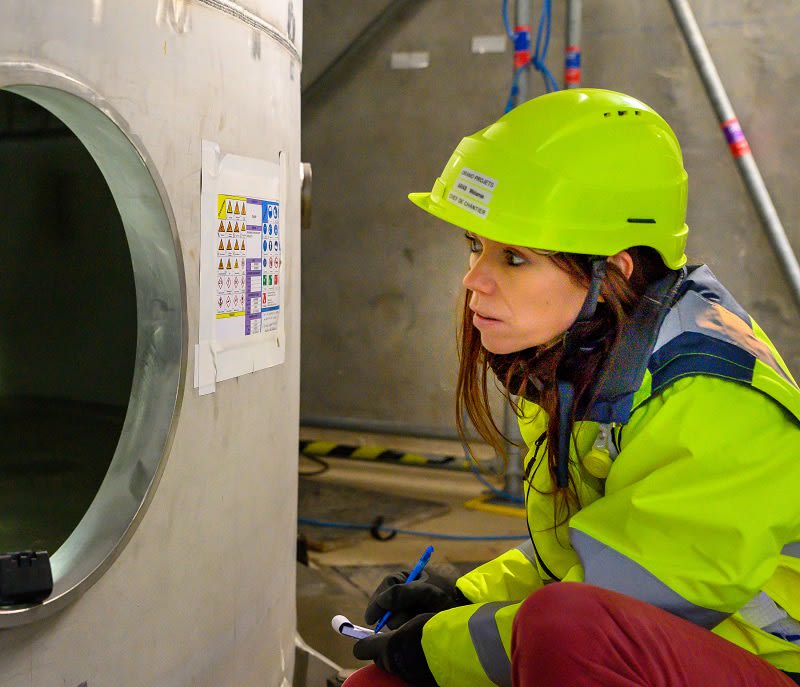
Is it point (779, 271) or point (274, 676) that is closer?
point (274, 676)

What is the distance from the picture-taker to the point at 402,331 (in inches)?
150

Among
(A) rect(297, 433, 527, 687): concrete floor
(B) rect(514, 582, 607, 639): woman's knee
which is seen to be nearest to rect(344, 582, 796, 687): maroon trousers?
(B) rect(514, 582, 607, 639): woman's knee

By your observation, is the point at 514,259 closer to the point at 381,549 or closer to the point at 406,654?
the point at 406,654

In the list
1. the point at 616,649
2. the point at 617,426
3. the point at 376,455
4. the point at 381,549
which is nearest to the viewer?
the point at 616,649

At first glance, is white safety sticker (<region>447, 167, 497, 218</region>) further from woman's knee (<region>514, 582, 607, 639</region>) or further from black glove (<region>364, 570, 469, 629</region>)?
black glove (<region>364, 570, 469, 629</region>)

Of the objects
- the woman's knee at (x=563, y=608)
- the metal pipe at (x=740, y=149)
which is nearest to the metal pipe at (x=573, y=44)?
the metal pipe at (x=740, y=149)

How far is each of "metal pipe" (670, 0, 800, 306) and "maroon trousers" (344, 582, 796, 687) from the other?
242 cm

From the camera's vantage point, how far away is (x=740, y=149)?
3.18 m

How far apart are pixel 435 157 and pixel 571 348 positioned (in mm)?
2595

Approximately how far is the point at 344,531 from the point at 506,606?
2000mm

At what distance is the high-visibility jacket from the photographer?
3.34ft

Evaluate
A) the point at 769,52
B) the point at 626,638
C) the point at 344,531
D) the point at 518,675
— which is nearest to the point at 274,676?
the point at 518,675

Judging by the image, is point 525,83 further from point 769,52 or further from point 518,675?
point 518,675

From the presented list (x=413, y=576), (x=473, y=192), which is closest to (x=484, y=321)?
(x=473, y=192)
